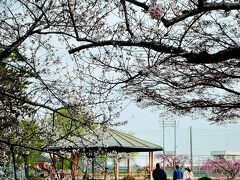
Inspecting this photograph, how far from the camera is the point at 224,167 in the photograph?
105 ft

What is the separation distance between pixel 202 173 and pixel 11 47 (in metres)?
39.2

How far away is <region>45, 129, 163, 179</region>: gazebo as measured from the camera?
5402mm

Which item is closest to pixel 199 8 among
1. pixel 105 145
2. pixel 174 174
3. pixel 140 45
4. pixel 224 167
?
pixel 140 45

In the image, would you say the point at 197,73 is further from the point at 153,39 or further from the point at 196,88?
the point at 153,39

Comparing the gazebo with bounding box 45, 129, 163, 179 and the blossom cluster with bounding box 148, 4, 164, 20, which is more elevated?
the blossom cluster with bounding box 148, 4, 164, 20

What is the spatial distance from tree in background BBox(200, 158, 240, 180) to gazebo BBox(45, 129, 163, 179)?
1349 centimetres

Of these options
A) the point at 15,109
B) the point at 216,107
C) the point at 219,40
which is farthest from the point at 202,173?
the point at 15,109

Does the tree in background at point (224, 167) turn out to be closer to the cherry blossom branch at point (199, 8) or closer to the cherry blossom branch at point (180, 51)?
the cherry blossom branch at point (180, 51)

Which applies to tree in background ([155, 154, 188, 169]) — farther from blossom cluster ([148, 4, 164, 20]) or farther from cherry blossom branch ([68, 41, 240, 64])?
blossom cluster ([148, 4, 164, 20])

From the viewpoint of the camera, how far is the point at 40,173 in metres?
9.47

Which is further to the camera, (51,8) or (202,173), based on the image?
(202,173)

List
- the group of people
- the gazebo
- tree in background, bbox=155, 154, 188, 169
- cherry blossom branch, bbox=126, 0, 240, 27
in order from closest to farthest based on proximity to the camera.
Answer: cherry blossom branch, bbox=126, 0, 240, 27, the gazebo, the group of people, tree in background, bbox=155, 154, 188, 169

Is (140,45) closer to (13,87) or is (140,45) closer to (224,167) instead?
(13,87)

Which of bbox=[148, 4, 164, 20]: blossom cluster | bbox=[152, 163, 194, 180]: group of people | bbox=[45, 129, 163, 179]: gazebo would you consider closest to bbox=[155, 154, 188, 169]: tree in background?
bbox=[45, 129, 163, 179]: gazebo
